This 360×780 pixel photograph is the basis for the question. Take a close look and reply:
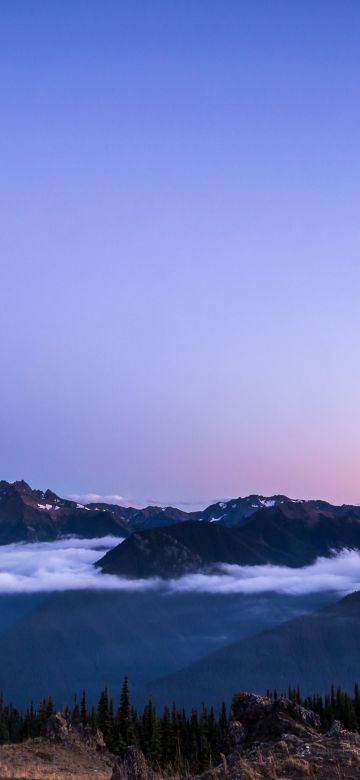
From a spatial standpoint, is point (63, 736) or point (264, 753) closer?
point (264, 753)

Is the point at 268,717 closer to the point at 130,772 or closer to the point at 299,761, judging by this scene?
the point at 130,772

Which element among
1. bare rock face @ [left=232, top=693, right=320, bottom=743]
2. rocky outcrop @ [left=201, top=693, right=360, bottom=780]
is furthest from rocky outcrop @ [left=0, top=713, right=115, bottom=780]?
rocky outcrop @ [left=201, top=693, right=360, bottom=780]

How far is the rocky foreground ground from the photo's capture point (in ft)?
67.7

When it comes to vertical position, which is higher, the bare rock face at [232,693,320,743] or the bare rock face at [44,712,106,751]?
the bare rock face at [232,693,320,743]

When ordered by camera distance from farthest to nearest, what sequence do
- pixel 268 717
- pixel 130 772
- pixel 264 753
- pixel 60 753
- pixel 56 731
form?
pixel 56 731 → pixel 60 753 → pixel 268 717 → pixel 130 772 → pixel 264 753

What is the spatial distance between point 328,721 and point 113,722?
69.6 m

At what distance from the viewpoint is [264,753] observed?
24.6 meters

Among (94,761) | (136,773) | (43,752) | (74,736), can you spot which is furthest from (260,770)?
(74,736)

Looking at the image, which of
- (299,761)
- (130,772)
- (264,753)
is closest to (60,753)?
(130,772)

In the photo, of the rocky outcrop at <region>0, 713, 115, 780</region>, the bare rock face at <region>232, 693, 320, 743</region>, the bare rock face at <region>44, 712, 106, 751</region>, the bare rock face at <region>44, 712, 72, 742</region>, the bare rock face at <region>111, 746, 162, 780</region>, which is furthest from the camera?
the bare rock face at <region>44, 712, 106, 751</region>

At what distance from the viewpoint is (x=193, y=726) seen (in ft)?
539

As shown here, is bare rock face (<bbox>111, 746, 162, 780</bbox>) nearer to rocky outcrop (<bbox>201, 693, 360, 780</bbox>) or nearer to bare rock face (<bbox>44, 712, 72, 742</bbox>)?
rocky outcrop (<bbox>201, 693, 360, 780</bbox>)

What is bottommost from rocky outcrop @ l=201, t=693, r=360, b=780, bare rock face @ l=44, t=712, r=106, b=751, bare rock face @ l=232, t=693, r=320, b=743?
bare rock face @ l=44, t=712, r=106, b=751

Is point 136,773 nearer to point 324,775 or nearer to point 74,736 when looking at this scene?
point 324,775
